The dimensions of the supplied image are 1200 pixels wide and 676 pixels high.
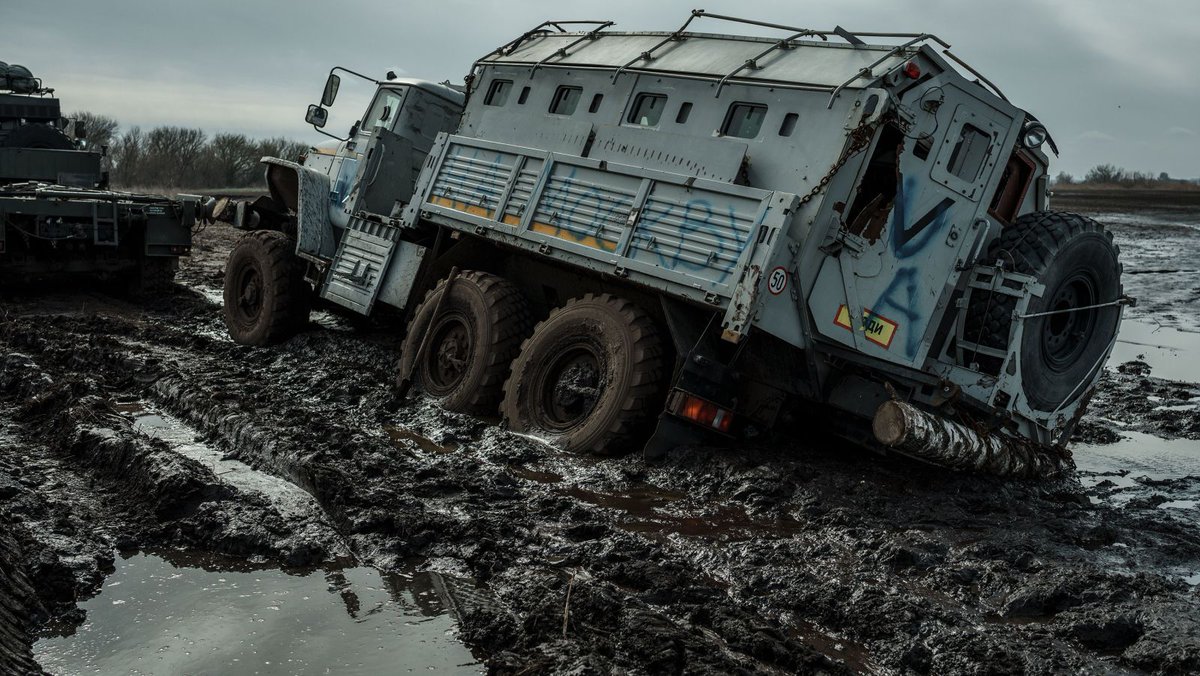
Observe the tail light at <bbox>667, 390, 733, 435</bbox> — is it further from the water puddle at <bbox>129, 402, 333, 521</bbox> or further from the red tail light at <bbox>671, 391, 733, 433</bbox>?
the water puddle at <bbox>129, 402, 333, 521</bbox>

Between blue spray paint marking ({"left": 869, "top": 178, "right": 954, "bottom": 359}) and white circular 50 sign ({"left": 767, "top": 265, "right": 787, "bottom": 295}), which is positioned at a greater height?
blue spray paint marking ({"left": 869, "top": 178, "right": 954, "bottom": 359})

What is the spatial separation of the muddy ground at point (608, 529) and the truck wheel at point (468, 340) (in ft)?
0.91

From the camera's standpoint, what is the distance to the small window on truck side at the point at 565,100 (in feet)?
30.1

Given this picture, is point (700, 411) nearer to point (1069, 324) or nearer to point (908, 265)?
point (908, 265)

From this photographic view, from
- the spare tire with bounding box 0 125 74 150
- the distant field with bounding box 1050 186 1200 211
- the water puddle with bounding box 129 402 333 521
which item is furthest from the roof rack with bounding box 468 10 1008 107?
the distant field with bounding box 1050 186 1200 211

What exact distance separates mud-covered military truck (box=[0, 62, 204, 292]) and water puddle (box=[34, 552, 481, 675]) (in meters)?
8.79

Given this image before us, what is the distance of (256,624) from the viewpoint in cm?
458

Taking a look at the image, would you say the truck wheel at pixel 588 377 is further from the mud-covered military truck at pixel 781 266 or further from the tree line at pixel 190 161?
the tree line at pixel 190 161

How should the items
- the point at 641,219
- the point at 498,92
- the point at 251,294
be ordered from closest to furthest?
the point at 641,219 < the point at 498,92 < the point at 251,294

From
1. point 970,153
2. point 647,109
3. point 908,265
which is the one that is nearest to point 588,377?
point 647,109

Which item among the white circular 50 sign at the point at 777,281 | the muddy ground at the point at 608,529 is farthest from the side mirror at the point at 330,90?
the white circular 50 sign at the point at 777,281

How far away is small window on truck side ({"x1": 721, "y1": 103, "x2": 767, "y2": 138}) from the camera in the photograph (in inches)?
304

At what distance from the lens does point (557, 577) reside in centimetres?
508

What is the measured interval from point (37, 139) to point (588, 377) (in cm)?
1151
